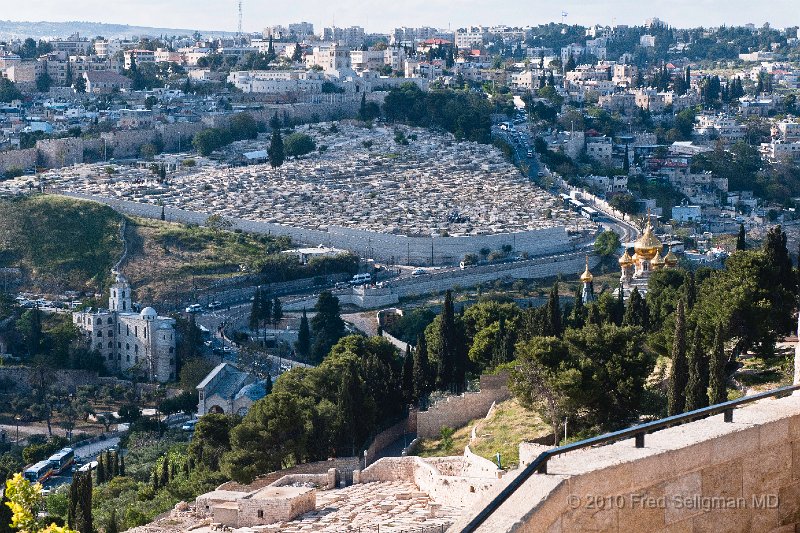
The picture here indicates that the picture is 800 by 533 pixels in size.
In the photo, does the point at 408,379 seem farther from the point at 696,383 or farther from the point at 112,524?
the point at 696,383

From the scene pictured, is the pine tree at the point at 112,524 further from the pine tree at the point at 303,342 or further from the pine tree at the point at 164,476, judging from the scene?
the pine tree at the point at 303,342

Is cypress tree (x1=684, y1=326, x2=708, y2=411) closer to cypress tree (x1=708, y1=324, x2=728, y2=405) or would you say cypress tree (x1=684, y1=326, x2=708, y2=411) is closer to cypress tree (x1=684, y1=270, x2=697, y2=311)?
cypress tree (x1=708, y1=324, x2=728, y2=405)

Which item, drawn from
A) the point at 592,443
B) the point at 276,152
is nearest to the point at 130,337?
the point at 276,152

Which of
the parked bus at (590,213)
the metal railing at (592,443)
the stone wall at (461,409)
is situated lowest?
the parked bus at (590,213)

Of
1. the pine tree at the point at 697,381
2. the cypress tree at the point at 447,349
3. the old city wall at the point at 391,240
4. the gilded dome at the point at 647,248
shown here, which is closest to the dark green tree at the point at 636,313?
the cypress tree at the point at 447,349

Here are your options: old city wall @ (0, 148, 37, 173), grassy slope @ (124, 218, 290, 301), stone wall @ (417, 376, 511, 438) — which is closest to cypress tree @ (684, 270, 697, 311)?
stone wall @ (417, 376, 511, 438)

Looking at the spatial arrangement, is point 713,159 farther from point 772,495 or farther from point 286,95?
point 772,495
